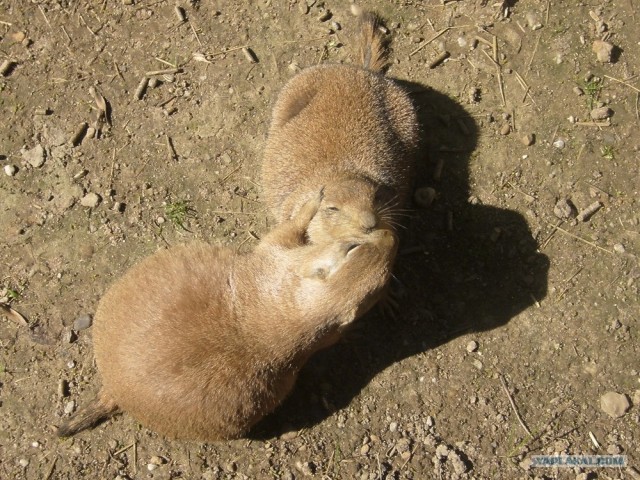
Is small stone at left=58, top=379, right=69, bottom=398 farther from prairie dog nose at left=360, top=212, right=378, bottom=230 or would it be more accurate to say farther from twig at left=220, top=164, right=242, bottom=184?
prairie dog nose at left=360, top=212, right=378, bottom=230

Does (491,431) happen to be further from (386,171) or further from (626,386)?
(386,171)

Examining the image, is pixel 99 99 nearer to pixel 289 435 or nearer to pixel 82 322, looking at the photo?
pixel 82 322

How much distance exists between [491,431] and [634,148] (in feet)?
8.26

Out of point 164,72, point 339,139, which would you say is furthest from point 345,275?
point 164,72

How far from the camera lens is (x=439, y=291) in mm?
4469

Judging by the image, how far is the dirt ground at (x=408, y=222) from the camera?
423 cm

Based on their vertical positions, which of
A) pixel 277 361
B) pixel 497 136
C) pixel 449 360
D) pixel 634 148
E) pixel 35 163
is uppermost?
pixel 35 163

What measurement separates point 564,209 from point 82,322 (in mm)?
3864

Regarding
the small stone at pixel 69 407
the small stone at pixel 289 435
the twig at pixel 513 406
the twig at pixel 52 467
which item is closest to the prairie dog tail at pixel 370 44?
the twig at pixel 513 406

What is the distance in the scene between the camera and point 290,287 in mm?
3469

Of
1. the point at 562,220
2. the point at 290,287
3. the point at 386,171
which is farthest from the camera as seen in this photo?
the point at 562,220

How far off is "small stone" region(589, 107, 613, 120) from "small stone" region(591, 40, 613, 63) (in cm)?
42

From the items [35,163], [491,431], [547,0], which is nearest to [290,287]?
[491,431]

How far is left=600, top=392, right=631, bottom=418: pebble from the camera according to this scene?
4184 millimetres
